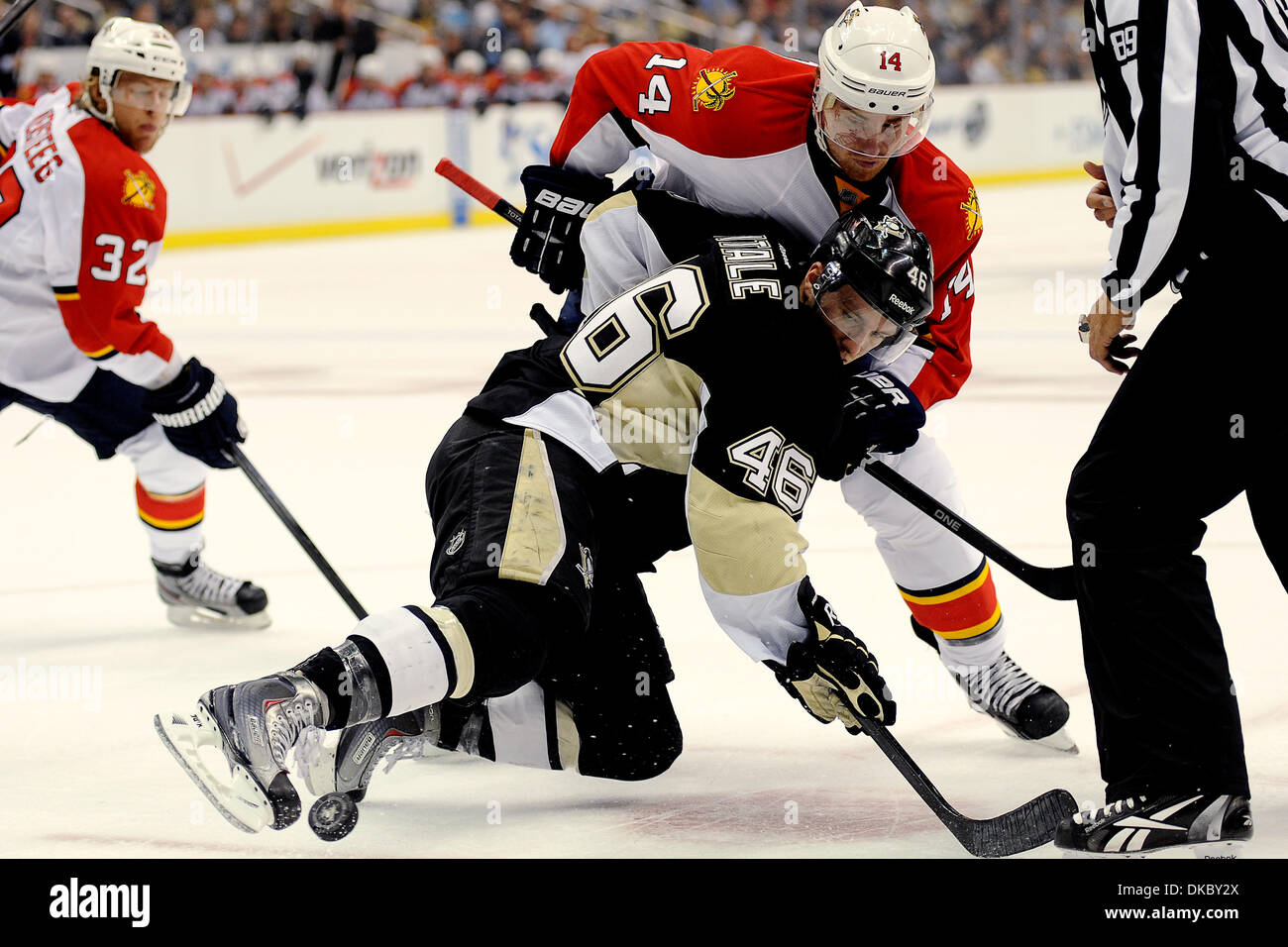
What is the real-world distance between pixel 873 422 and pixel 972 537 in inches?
12.6

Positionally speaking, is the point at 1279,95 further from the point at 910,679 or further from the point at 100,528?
the point at 100,528

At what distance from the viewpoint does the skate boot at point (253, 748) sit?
207 cm

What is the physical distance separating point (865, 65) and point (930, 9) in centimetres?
1360

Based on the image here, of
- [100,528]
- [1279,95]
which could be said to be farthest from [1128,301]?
[100,528]

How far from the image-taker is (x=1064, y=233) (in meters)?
11.1

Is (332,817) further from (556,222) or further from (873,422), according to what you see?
(556,222)

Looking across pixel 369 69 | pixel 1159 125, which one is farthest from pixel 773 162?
pixel 369 69

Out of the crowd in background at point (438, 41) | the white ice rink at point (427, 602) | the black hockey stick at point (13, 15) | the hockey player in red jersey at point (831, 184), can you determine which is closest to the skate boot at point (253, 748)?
the white ice rink at point (427, 602)

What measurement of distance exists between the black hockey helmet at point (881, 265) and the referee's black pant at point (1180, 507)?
1.08ft

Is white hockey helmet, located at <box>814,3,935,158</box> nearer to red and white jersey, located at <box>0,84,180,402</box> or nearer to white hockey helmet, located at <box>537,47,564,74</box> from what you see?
red and white jersey, located at <box>0,84,180,402</box>

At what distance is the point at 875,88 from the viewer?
2.51 meters

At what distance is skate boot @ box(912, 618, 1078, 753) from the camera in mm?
2807

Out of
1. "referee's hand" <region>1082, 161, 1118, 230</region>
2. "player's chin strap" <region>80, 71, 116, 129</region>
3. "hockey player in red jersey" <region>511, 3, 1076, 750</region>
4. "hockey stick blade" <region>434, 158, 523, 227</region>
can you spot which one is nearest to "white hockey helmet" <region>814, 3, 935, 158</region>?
"hockey player in red jersey" <region>511, 3, 1076, 750</region>

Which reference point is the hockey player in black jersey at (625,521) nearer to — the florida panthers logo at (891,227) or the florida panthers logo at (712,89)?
the florida panthers logo at (891,227)
